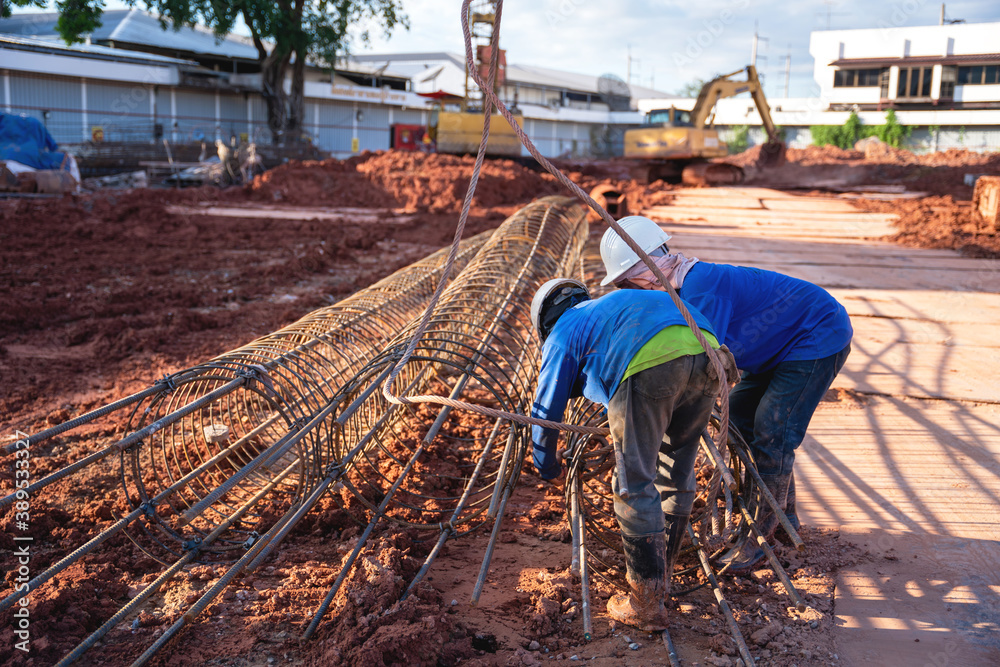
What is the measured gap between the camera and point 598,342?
2.69 m

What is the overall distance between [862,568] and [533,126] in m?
46.4

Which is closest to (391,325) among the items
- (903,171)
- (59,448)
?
(59,448)

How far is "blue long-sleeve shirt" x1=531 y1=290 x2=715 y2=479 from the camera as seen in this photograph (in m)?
2.64

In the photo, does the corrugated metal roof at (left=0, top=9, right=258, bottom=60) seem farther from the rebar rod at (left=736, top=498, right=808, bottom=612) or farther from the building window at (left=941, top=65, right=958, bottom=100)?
the building window at (left=941, top=65, right=958, bottom=100)

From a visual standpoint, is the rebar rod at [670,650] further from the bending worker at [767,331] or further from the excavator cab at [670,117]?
the excavator cab at [670,117]

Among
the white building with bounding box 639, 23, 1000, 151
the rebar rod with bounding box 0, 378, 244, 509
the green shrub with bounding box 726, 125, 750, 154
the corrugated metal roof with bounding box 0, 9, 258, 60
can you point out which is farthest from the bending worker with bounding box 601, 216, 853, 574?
the green shrub with bounding box 726, 125, 750, 154

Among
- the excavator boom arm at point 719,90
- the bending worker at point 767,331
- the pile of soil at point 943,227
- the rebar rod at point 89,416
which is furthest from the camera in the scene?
the excavator boom arm at point 719,90

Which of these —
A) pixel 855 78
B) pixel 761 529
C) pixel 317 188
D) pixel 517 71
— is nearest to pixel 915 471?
pixel 761 529

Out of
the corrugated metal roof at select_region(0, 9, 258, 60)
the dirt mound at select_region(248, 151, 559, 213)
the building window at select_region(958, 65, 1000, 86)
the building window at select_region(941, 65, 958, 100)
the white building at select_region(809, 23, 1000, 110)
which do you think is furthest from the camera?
the building window at select_region(941, 65, 958, 100)

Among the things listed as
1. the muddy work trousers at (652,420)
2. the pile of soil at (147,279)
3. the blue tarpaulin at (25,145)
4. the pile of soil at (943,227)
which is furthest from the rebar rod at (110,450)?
the blue tarpaulin at (25,145)

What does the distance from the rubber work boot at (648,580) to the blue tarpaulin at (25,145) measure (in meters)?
21.9

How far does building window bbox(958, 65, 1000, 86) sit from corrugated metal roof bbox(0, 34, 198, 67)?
39.9 meters

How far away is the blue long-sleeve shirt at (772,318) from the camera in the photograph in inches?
126

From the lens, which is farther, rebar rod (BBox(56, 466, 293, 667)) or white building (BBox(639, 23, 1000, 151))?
white building (BBox(639, 23, 1000, 151))
